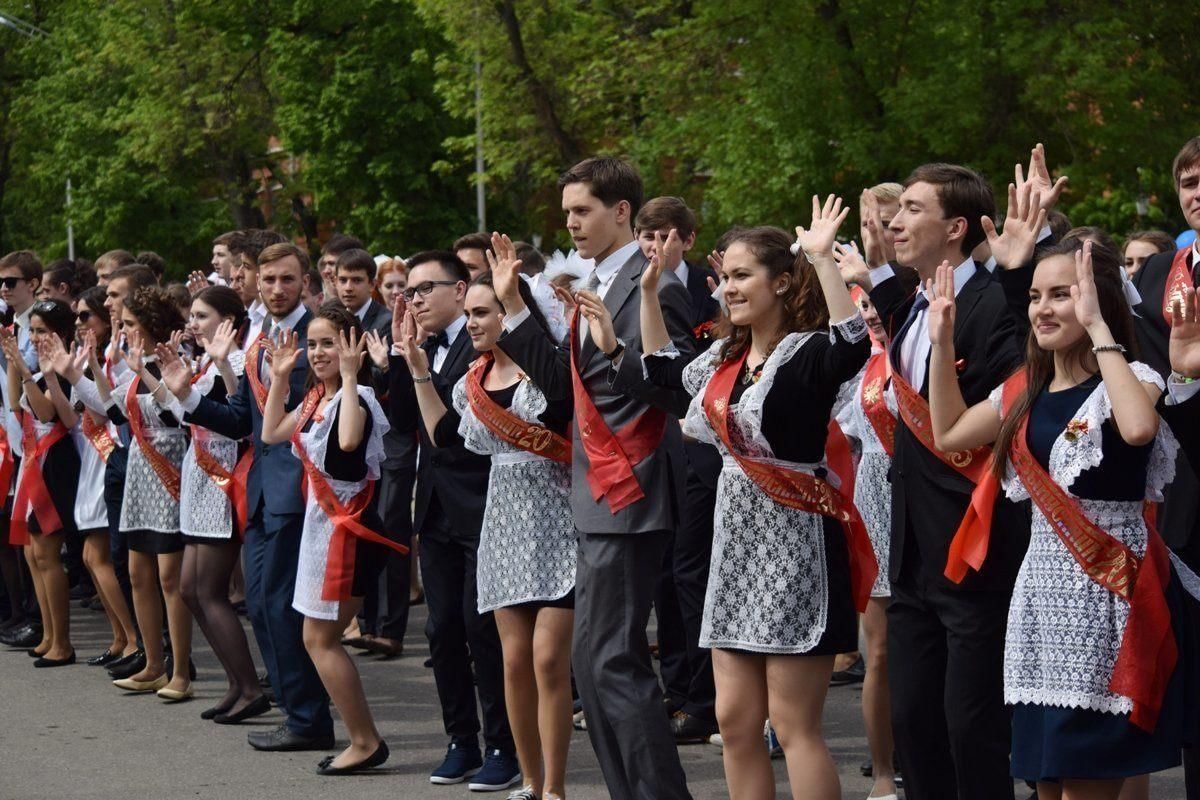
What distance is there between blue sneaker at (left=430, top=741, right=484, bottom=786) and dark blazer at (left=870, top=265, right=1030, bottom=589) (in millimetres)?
2537

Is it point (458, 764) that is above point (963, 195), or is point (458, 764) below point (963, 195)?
below

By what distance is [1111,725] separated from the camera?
459 cm

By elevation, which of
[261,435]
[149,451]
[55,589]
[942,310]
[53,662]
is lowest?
[53,662]

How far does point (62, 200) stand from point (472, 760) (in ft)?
146

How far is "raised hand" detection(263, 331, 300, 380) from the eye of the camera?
7863 mm

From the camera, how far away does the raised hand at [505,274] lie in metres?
6.17

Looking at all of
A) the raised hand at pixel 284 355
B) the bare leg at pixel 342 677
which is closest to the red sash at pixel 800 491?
the bare leg at pixel 342 677

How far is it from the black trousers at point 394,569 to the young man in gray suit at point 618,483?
3429 millimetres

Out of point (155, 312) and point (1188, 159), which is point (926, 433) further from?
point (155, 312)

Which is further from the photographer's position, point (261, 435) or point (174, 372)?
point (174, 372)

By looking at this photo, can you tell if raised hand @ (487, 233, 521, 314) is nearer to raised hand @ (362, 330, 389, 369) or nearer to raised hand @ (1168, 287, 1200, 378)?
raised hand @ (362, 330, 389, 369)

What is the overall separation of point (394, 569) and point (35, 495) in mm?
2138

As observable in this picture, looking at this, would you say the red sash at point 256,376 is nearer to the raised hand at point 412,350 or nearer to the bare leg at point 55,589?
the raised hand at point 412,350

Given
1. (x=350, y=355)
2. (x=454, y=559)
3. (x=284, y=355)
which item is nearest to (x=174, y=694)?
(x=284, y=355)
